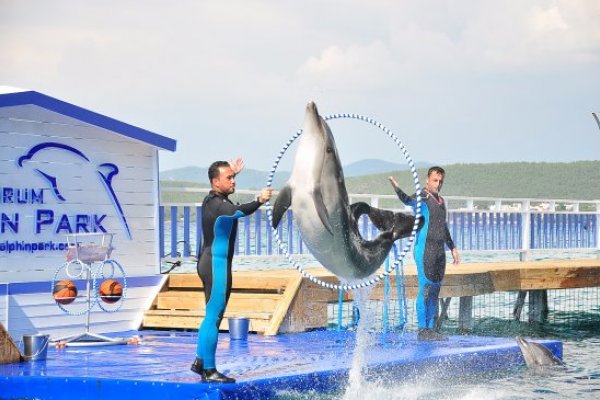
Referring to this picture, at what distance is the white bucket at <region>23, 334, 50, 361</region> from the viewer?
1076 cm

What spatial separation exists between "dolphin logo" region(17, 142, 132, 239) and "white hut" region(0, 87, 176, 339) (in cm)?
1

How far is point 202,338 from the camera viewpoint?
354 inches

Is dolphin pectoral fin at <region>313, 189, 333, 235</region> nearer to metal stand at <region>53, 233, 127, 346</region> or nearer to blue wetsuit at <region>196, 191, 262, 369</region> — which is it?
blue wetsuit at <region>196, 191, 262, 369</region>

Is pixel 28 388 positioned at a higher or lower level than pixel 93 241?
lower

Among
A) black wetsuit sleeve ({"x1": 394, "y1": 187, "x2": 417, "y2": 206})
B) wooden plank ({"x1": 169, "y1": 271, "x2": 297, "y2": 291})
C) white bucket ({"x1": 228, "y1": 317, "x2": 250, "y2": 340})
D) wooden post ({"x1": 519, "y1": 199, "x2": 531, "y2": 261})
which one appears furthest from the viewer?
wooden post ({"x1": 519, "y1": 199, "x2": 531, "y2": 261})

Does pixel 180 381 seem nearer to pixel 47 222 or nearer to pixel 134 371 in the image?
pixel 134 371

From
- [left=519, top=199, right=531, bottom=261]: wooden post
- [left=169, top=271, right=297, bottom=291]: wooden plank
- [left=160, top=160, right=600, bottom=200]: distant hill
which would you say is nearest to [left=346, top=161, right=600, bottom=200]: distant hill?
[left=160, top=160, right=600, bottom=200]: distant hill

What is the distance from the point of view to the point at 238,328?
12602 mm

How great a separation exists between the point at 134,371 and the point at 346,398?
5.71 feet

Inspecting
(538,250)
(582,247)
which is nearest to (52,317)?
(538,250)

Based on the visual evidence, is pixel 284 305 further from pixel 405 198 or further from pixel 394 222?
pixel 394 222

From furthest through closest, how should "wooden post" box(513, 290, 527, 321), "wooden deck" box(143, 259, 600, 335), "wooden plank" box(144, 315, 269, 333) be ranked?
"wooden post" box(513, 290, 527, 321)
"wooden deck" box(143, 259, 600, 335)
"wooden plank" box(144, 315, 269, 333)

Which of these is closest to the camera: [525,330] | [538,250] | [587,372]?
[587,372]

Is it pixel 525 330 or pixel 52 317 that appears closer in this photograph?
pixel 52 317
